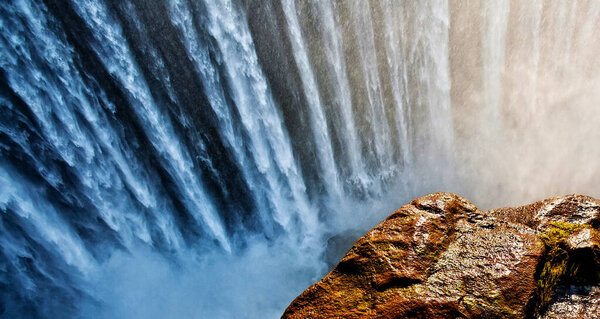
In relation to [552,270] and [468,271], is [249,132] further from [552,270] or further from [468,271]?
[552,270]

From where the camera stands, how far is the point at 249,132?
23.6ft

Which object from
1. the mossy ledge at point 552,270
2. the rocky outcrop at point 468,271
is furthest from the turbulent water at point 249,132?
the mossy ledge at point 552,270

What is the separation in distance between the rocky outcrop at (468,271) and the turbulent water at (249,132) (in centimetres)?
479

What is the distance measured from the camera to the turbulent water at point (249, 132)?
223 inches

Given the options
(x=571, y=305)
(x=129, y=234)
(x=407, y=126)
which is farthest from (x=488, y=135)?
(x=129, y=234)

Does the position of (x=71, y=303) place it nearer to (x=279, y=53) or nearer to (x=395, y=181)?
(x=279, y=53)

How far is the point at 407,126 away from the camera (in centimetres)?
895

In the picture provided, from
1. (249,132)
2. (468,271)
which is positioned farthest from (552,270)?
(249,132)

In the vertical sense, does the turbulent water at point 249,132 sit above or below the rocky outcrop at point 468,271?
above

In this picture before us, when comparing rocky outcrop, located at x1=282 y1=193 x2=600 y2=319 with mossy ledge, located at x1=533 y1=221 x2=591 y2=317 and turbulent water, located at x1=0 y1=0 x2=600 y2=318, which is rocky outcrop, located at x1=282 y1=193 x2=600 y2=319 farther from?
turbulent water, located at x1=0 y1=0 x2=600 y2=318

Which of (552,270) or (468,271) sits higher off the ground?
(468,271)

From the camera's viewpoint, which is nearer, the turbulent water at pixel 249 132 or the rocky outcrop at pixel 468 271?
the rocky outcrop at pixel 468 271

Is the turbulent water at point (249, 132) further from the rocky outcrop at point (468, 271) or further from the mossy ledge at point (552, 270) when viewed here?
the mossy ledge at point (552, 270)

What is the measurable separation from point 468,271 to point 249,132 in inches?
212
